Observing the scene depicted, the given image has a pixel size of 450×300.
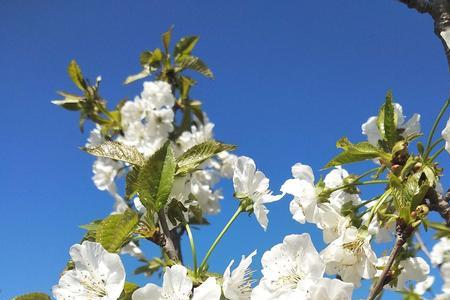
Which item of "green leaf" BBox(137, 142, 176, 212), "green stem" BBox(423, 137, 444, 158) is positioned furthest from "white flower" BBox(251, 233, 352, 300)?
"green stem" BBox(423, 137, 444, 158)

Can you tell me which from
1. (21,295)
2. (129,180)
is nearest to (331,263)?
(129,180)

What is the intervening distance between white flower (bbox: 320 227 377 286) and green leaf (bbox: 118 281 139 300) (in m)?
0.45

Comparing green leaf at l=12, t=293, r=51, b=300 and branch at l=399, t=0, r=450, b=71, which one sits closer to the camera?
green leaf at l=12, t=293, r=51, b=300

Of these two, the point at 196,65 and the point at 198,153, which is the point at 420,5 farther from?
the point at 196,65

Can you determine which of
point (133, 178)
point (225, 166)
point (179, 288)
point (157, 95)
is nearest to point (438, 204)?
point (179, 288)

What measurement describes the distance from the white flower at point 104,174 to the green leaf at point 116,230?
3.31m

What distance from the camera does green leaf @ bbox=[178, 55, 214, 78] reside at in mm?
3848

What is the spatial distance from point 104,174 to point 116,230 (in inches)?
135

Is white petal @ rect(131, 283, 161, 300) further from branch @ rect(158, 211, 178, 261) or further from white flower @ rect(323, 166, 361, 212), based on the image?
white flower @ rect(323, 166, 361, 212)

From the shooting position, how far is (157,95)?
398cm

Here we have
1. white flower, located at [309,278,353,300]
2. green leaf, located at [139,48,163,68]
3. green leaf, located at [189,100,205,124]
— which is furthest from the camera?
green leaf, located at [189,100,205,124]

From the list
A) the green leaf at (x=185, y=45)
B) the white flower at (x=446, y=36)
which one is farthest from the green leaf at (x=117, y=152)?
the green leaf at (x=185, y=45)

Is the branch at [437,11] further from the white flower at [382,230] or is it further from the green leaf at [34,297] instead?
the green leaf at [34,297]

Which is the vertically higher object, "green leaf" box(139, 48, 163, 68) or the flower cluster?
"green leaf" box(139, 48, 163, 68)
